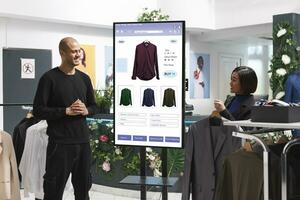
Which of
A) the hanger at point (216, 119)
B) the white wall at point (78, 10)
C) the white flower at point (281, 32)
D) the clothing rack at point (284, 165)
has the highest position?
the white wall at point (78, 10)

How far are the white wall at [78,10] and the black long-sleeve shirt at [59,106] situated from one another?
161 inches

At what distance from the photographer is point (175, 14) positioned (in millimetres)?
9914

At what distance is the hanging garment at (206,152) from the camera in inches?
129

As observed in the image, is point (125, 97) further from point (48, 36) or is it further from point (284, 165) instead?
point (48, 36)

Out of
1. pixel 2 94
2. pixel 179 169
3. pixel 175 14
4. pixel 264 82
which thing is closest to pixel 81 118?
pixel 179 169

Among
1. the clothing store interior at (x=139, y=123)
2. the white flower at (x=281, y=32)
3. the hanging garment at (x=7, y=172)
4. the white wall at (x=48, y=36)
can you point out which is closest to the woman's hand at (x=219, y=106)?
the clothing store interior at (x=139, y=123)

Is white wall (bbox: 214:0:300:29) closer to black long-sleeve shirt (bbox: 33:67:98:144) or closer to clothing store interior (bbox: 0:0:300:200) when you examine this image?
clothing store interior (bbox: 0:0:300:200)

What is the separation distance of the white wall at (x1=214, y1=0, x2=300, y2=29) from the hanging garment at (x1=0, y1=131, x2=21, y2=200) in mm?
6556

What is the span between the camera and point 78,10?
8.59 m

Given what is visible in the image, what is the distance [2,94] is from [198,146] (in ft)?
17.3

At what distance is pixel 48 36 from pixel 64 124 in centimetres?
529

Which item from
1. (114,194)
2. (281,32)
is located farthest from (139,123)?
(281,32)

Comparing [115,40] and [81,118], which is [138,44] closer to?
[115,40]

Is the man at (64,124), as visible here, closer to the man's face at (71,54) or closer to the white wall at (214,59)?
the man's face at (71,54)
